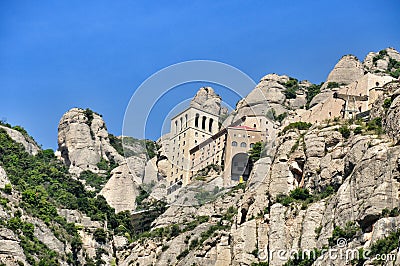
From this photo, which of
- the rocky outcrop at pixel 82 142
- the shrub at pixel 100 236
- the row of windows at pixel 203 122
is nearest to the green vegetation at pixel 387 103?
the row of windows at pixel 203 122

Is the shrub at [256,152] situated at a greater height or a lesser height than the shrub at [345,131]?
greater

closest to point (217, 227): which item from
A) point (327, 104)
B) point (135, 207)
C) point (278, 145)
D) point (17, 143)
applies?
point (278, 145)

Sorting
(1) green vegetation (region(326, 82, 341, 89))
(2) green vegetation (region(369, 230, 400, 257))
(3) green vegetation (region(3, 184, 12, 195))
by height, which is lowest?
(2) green vegetation (region(369, 230, 400, 257))

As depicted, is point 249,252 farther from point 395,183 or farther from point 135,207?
point 135,207

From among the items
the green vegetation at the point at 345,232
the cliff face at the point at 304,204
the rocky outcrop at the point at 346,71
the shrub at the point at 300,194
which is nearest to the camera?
the green vegetation at the point at 345,232

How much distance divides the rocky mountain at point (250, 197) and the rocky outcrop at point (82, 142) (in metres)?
0.27

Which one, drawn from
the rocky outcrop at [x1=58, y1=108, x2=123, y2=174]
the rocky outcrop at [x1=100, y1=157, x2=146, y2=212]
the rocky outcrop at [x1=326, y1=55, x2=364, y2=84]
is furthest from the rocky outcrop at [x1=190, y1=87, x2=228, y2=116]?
the rocky outcrop at [x1=58, y1=108, x2=123, y2=174]

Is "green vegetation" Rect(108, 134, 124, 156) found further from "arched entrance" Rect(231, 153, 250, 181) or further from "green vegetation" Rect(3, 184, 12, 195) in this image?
"arched entrance" Rect(231, 153, 250, 181)

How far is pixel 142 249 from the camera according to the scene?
83125 mm

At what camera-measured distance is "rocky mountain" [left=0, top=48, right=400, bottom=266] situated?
60.0 meters

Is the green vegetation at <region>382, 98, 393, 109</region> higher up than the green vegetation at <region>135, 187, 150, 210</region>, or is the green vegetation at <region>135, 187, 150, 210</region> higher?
the green vegetation at <region>135, 187, 150, 210</region>

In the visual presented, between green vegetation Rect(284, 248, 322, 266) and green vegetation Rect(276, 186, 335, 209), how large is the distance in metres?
5.48

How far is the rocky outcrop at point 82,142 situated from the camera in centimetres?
12319

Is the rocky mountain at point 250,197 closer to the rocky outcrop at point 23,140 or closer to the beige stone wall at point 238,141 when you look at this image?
the rocky outcrop at point 23,140
